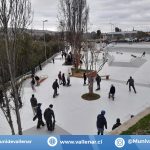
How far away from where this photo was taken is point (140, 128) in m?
9.66

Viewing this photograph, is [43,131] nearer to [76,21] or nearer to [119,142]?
[119,142]

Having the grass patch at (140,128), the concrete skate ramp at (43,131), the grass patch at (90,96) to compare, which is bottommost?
the concrete skate ramp at (43,131)

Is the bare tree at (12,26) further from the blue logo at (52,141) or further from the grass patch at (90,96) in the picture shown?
the grass patch at (90,96)

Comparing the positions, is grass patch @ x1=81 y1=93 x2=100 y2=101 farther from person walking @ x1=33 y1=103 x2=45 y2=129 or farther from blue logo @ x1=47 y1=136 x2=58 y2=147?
blue logo @ x1=47 y1=136 x2=58 y2=147

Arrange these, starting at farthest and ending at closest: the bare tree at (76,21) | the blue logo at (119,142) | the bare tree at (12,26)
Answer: the bare tree at (76,21) → the bare tree at (12,26) → the blue logo at (119,142)

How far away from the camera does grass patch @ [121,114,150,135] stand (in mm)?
9234

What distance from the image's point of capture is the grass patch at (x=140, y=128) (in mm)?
9234

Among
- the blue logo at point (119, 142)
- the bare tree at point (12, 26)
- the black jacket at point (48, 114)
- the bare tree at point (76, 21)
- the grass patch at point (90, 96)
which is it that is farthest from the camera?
the bare tree at point (76, 21)

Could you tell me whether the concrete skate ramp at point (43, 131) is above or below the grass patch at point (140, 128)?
below

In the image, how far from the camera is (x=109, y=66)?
3428cm

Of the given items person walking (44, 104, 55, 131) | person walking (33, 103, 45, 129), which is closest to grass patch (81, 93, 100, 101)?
person walking (33, 103, 45, 129)

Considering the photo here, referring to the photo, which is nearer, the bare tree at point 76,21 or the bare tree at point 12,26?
the bare tree at point 12,26

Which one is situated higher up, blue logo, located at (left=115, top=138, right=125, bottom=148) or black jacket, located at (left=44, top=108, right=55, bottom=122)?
blue logo, located at (left=115, top=138, right=125, bottom=148)

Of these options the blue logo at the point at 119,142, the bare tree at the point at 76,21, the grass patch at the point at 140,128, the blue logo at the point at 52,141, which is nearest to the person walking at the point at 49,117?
the grass patch at the point at 140,128
